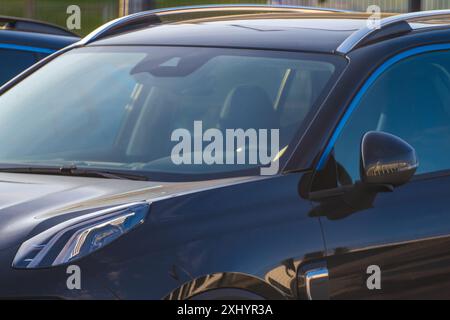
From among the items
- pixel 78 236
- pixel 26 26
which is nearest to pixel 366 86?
pixel 78 236

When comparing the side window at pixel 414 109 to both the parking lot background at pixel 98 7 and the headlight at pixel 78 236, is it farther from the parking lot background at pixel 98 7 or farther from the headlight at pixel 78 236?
the parking lot background at pixel 98 7

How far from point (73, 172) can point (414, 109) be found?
1.40 meters

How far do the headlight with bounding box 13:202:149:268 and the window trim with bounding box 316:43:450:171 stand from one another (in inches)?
30.3

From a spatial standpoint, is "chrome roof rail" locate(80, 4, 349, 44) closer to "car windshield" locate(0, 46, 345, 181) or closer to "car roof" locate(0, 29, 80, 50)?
"car windshield" locate(0, 46, 345, 181)

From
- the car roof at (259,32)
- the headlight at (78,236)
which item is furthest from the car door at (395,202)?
the headlight at (78,236)

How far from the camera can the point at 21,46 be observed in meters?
8.77

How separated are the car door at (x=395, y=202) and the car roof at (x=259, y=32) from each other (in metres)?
0.31

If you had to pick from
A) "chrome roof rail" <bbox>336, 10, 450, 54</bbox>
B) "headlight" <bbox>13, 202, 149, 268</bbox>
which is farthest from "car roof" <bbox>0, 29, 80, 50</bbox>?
"headlight" <bbox>13, 202, 149, 268</bbox>

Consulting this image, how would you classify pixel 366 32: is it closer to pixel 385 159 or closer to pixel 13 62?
pixel 385 159

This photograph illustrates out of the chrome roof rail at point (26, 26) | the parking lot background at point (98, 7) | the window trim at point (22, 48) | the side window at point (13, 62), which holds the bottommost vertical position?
the parking lot background at point (98, 7)

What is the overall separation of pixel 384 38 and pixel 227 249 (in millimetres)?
1389

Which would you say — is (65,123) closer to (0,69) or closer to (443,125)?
(443,125)

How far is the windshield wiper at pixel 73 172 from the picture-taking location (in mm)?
4602

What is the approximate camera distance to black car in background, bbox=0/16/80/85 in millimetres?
8664
